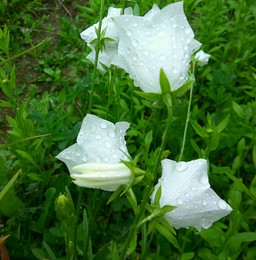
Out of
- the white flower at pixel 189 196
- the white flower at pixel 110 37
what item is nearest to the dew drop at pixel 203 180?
the white flower at pixel 189 196

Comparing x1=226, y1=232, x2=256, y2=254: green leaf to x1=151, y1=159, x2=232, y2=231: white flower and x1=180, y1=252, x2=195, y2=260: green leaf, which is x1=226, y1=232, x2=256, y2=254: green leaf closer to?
x1=180, y1=252, x2=195, y2=260: green leaf

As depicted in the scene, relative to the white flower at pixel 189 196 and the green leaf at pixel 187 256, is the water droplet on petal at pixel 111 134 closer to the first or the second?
the white flower at pixel 189 196

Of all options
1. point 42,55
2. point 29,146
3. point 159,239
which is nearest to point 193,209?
point 159,239

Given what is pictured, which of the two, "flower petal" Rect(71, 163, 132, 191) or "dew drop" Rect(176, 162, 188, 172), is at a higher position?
"flower petal" Rect(71, 163, 132, 191)

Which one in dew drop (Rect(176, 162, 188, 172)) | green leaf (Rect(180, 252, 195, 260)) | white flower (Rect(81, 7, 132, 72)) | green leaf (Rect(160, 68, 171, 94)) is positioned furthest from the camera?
green leaf (Rect(180, 252, 195, 260))

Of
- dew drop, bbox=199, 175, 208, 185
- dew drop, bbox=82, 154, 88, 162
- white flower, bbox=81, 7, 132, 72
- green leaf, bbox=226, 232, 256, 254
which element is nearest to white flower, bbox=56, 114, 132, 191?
dew drop, bbox=82, 154, 88, 162

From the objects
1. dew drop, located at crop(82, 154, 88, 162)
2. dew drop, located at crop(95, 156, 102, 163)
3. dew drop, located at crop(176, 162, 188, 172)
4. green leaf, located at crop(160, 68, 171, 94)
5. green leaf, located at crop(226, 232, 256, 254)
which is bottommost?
green leaf, located at crop(226, 232, 256, 254)
